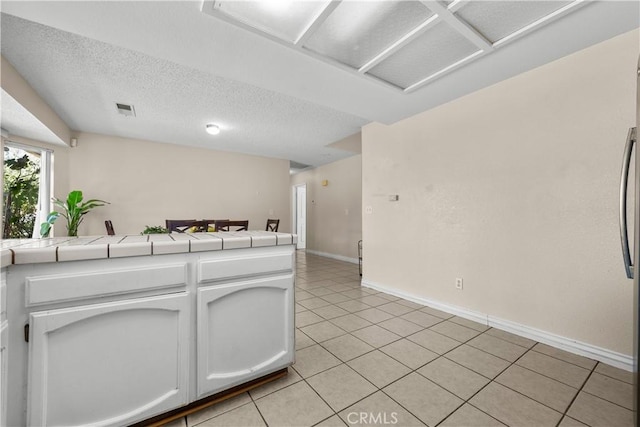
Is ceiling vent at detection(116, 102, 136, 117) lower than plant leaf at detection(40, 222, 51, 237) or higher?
higher

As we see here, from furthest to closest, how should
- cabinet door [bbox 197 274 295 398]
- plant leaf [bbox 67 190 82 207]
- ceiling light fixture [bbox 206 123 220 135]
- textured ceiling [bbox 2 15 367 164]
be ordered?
ceiling light fixture [bbox 206 123 220 135]
plant leaf [bbox 67 190 82 207]
textured ceiling [bbox 2 15 367 164]
cabinet door [bbox 197 274 295 398]

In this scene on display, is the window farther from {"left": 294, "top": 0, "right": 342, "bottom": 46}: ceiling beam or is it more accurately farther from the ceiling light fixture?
{"left": 294, "top": 0, "right": 342, "bottom": 46}: ceiling beam

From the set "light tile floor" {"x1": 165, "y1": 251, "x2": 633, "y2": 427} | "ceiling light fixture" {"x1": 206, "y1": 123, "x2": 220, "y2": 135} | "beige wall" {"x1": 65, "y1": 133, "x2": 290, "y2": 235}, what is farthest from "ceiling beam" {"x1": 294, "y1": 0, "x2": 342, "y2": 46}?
"beige wall" {"x1": 65, "y1": 133, "x2": 290, "y2": 235}

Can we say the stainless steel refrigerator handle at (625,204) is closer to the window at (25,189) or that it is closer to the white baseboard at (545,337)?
the white baseboard at (545,337)

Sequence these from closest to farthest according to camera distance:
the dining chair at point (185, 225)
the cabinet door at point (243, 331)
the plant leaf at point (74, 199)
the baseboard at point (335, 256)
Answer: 1. the cabinet door at point (243, 331)
2. the dining chair at point (185, 225)
3. the plant leaf at point (74, 199)
4. the baseboard at point (335, 256)

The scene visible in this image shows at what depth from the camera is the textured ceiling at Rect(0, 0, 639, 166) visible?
5.53 feet

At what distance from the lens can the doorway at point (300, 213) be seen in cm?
798

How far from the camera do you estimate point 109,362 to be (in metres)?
1.10

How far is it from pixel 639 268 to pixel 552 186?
1.40 m

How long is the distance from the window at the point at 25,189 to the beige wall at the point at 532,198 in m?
5.39

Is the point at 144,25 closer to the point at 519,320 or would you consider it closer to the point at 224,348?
the point at 224,348

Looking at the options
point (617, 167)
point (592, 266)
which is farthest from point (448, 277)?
point (617, 167)

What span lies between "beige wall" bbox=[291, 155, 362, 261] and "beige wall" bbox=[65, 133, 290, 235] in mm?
1048

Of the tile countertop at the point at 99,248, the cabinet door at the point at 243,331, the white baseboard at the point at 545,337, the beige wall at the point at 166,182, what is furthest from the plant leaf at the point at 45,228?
the white baseboard at the point at 545,337
